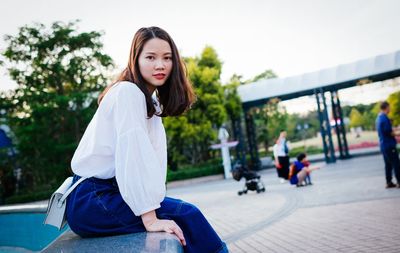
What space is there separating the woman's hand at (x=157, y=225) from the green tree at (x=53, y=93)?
703 inches

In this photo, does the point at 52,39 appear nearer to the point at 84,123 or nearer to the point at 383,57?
the point at 84,123

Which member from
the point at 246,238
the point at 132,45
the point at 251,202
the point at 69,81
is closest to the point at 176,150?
the point at 69,81

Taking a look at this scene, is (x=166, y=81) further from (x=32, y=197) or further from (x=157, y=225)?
(x=32, y=197)

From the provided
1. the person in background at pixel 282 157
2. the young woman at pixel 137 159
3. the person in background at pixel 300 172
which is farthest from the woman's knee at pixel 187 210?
the person in background at pixel 282 157

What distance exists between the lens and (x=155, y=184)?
4.66ft

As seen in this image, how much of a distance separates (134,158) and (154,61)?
569 mm

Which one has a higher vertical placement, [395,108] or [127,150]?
[395,108]

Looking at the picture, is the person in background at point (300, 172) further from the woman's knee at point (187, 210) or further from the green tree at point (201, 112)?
the green tree at point (201, 112)

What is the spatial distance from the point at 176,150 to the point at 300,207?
52.0 ft

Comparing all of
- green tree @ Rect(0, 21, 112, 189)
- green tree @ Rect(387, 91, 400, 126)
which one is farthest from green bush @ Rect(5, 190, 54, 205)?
green tree @ Rect(387, 91, 400, 126)

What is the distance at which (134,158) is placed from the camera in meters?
1.43

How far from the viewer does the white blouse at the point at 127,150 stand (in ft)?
4.61

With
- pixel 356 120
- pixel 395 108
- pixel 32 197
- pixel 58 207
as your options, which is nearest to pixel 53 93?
pixel 32 197

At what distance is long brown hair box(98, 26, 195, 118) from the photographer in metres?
1.71
